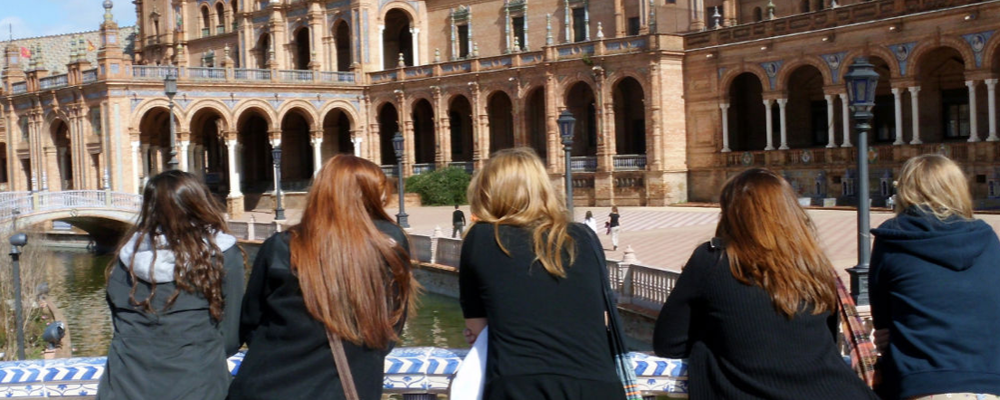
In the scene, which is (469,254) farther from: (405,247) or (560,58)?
(560,58)

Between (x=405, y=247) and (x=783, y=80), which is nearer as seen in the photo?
(x=405, y=247)

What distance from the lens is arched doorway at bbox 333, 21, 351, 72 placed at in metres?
50.7

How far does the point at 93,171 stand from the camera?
140 feet

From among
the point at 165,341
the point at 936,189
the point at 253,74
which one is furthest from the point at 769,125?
the point at 165,341

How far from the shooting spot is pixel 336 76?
47500 mm

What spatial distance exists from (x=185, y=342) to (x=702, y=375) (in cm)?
197

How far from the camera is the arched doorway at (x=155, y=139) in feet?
158

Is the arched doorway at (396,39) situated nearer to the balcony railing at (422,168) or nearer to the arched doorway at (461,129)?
the arched doorway at (461,129)

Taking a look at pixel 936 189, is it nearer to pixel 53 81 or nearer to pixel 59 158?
pixel 53 81

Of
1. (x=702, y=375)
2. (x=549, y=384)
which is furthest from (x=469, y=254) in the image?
(x=702, y=375)

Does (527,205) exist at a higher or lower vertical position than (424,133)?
lower

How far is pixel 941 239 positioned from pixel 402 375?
221cm

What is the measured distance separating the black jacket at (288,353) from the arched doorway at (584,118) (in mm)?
37932

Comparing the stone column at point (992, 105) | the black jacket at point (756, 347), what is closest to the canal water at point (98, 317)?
the black jacket at point (756, 347)
